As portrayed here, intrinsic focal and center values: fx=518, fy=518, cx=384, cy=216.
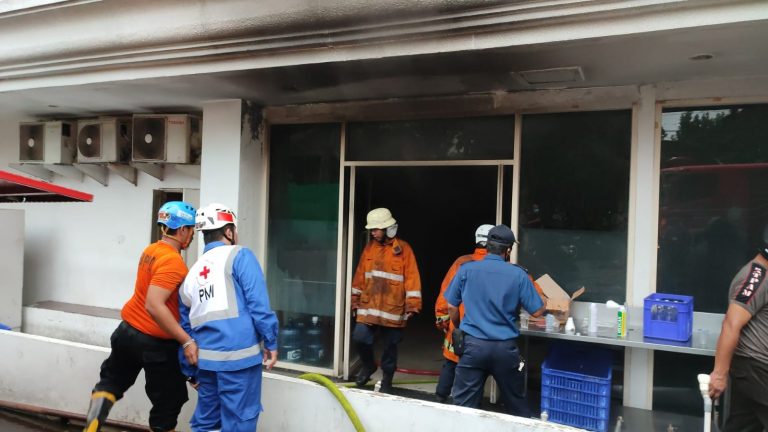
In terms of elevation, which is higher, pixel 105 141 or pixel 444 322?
pixel 105 141

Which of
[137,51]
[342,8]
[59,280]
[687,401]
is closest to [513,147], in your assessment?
[342,8]

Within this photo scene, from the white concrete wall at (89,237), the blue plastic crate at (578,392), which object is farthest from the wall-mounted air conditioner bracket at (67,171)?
the blue plastic crate at (578,392)

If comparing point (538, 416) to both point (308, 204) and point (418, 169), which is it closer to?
→ point (308, 204)

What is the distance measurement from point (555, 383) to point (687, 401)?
1.22m

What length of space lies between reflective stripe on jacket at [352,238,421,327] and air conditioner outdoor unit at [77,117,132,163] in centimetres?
376

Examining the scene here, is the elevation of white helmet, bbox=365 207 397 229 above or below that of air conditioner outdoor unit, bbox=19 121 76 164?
below

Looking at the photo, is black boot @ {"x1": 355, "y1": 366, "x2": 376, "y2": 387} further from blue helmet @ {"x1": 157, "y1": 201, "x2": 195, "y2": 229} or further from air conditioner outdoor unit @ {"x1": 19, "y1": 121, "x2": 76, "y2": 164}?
air conditioner outdoor unit @ {"x1": 19, "y1": 121, "x2": 76, "y2": 164}

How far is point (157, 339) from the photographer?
353 cm

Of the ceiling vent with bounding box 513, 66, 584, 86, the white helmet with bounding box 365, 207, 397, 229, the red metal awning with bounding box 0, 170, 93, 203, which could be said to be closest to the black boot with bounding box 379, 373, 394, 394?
the white helmet with bounding box 365, 207, 397, 229

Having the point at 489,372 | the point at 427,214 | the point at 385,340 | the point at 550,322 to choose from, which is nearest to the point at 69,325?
the point at 385,340

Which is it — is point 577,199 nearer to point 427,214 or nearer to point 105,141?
point 427,214

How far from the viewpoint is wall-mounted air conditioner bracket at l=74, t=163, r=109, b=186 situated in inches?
276

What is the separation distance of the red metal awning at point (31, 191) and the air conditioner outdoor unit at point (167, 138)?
4.44 ft

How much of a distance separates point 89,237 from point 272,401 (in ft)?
15.8
